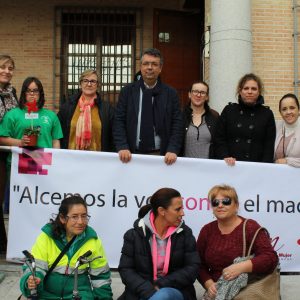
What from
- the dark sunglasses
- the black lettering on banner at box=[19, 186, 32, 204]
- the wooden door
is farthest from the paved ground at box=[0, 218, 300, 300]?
the wooden door

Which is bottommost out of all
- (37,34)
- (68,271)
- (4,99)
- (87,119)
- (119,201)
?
(68,271)

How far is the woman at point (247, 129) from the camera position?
204 inches

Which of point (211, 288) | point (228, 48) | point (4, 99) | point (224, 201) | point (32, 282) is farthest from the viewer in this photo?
point (228, 48)

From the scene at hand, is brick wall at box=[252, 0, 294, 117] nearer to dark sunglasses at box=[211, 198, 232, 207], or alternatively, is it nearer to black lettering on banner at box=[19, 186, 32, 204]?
black lettering on banner at box=[19, 186, 32, 204]

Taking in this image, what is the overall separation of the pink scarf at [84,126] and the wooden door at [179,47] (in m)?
6.73

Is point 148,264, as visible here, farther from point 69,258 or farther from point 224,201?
point 224,201

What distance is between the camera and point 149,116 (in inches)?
206

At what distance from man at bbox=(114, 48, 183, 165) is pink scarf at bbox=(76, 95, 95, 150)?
302mm

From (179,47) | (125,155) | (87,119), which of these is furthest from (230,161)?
(179,47)

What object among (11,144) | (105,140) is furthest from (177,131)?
(11,144)

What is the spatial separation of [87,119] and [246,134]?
1628 mm

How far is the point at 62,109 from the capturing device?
557cm

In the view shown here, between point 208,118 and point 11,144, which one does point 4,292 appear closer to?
point 11,144

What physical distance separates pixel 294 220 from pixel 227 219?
1566 millimetres
